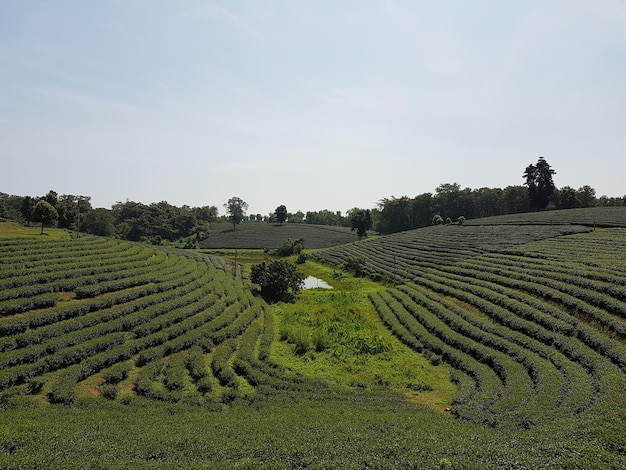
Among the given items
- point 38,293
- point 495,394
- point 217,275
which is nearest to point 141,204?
point 217,275

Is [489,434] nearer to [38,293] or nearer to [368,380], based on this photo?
[368,380]

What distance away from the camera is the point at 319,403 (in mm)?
21234

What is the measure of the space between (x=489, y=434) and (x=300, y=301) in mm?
38246

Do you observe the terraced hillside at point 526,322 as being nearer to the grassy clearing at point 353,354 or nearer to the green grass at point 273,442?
the grassy clearing at point 353,354

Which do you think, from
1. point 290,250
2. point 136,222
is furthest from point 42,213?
point 136,222

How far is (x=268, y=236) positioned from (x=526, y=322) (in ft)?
384

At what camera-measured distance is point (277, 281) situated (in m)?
53.1

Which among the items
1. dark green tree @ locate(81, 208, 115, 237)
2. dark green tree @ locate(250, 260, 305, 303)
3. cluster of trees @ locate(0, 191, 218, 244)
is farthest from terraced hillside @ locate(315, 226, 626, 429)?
dark green tree @ locate(81, 208, 115, 237)

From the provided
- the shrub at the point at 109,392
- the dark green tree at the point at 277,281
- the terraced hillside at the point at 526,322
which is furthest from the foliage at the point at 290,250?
A: the shrub at the point at 109,392

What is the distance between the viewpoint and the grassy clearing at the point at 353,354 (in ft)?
84.1

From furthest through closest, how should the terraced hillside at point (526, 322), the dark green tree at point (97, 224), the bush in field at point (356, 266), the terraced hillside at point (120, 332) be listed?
the dark green tree at point (97, 224) → the bush in field at point (356, 266) → the terraced hillside at point (120, 332) → the terraced hillside at point (526, 322)

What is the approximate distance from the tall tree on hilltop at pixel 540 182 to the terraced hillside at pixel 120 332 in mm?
94642

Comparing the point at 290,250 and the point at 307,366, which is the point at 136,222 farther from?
the point at 307,366

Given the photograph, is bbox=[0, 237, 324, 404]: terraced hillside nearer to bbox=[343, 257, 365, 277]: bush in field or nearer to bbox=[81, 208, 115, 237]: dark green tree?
bbox=[343, 257, 365, 277]: bush in field
